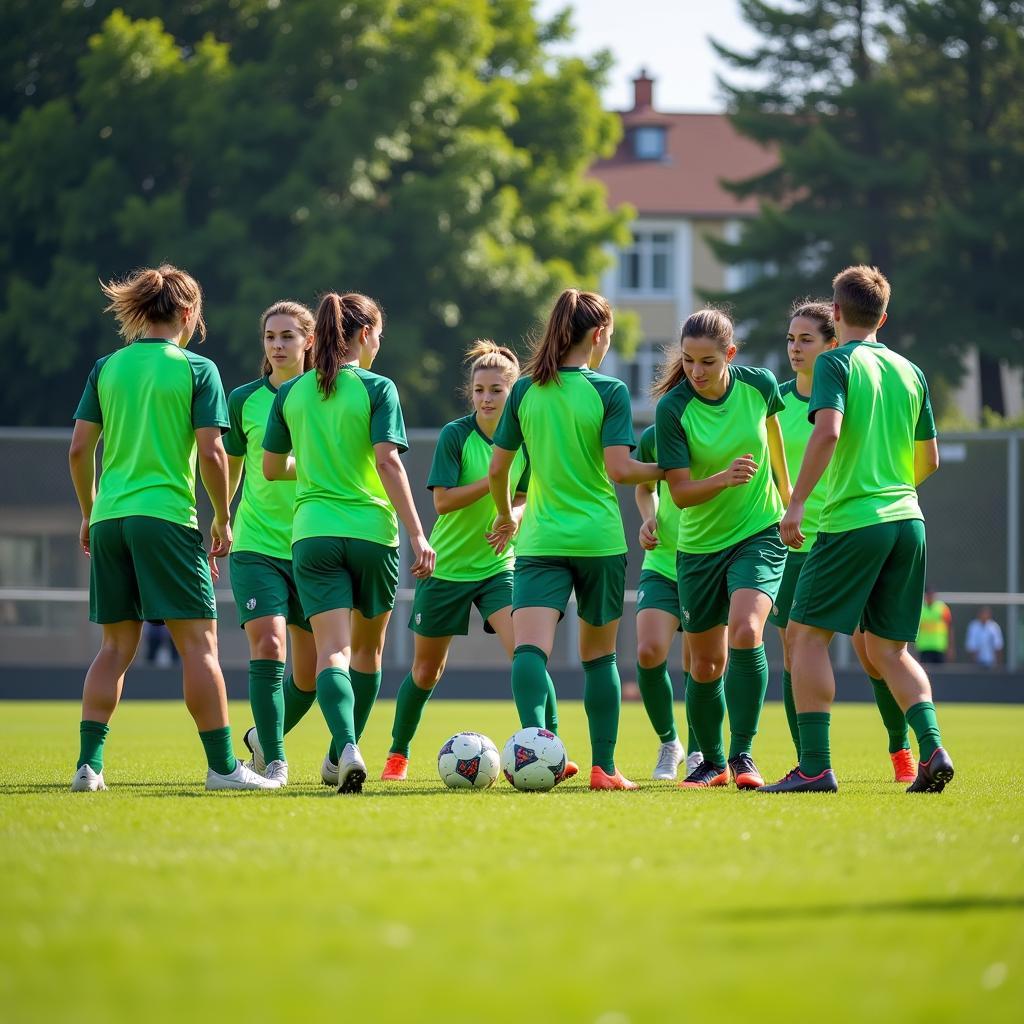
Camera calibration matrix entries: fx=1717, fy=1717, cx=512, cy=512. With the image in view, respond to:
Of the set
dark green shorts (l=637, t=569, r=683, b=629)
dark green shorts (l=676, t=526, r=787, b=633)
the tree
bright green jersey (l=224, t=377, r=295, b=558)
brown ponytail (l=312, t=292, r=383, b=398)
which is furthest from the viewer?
the tree

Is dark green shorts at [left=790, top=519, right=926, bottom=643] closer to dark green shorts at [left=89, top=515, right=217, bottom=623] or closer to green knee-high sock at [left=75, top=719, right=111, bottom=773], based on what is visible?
dark green shorts at [left=89, top=515, right=217, bottom=623]

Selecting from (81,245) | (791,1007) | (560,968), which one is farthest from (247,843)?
(81,245)

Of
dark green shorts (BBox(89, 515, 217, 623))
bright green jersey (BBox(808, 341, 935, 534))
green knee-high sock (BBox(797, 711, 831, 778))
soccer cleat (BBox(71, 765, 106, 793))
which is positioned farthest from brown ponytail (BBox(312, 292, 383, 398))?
green knee-high sock (BBox(797, 711, 831, 778))

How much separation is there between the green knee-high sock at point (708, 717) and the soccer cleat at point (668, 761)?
0.81 metres

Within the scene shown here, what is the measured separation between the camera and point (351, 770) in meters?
7.09

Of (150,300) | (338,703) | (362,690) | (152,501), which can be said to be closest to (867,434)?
(338,703)

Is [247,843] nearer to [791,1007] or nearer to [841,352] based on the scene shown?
[791,1007]

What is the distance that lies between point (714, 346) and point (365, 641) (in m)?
2.12

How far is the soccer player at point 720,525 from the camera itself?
25.5 ft

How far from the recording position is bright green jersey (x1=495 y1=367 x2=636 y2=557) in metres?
7.57

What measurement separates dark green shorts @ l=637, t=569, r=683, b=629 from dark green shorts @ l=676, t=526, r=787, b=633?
1037 mm

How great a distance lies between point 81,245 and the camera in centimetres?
3259

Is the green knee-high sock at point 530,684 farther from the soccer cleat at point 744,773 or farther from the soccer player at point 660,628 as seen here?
the soccer player at point 660,628

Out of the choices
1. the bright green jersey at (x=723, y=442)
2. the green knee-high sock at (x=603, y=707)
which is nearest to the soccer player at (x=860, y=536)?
the bright green jersey at (x=723, y=442)
